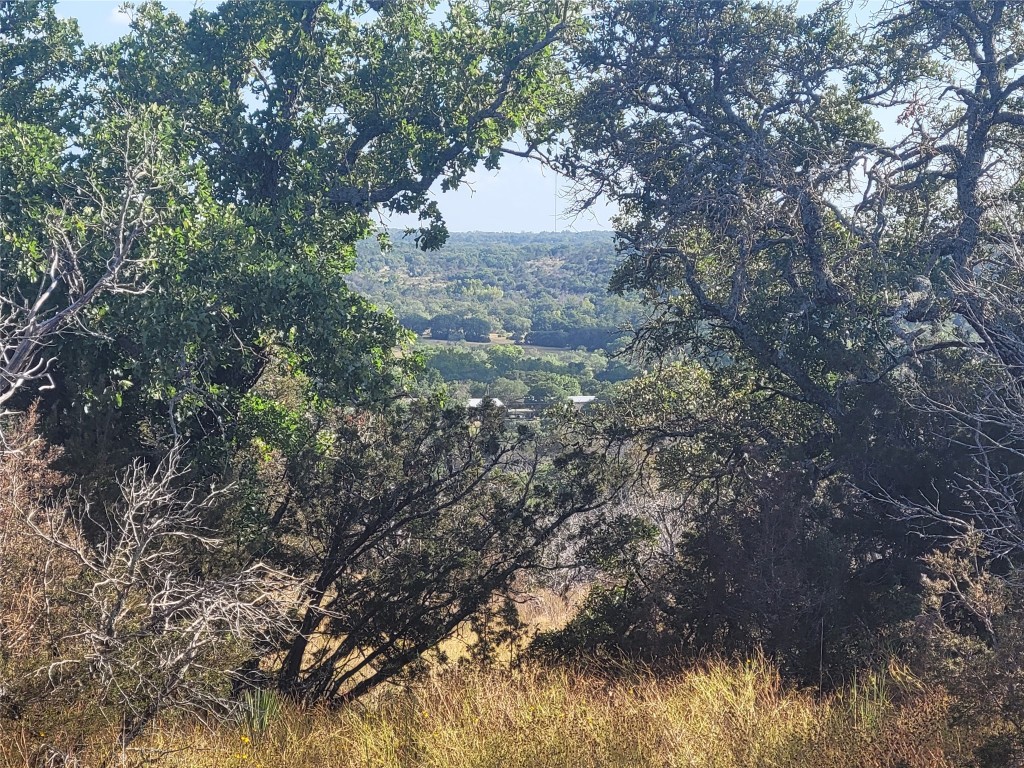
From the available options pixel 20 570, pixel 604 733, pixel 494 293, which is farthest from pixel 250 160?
pixel 494 293

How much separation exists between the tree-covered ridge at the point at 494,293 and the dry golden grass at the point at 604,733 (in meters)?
31.5

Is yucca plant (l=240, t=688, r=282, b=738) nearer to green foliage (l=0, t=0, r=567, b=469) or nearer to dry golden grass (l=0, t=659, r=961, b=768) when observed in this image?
dry golden grass (l=0, t=659, r=961, b=768)

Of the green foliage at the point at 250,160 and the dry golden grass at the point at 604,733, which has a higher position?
the green foliage at the point at 250,160

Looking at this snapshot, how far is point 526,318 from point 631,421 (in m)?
41.7

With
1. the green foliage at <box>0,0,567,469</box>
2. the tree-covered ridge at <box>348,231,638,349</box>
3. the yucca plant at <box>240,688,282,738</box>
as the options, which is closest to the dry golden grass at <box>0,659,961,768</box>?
the yucca plant at <box>240,688,282,738</box>

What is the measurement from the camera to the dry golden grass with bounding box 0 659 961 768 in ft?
15.9

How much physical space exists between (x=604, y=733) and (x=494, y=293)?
54.3m

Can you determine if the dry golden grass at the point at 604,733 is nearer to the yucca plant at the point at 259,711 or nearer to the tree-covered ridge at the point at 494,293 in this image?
the yucca plant at the point at 259,711

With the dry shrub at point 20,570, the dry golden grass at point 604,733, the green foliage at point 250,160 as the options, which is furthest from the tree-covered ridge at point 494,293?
the dry shrub at point 20,570

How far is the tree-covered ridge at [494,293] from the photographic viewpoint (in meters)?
45.5

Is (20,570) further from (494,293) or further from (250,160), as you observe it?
(494,293)

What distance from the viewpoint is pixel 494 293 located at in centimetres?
5891

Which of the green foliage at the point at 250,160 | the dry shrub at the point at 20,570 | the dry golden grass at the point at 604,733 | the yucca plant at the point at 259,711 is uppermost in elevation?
the green foliage at the point at 250,160

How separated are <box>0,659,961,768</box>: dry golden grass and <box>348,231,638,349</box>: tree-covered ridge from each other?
31479 mm
